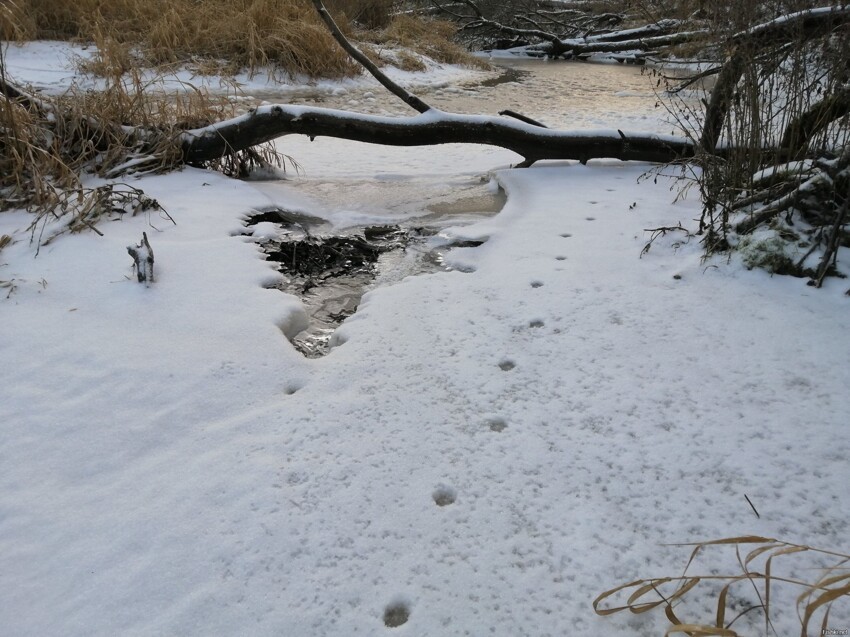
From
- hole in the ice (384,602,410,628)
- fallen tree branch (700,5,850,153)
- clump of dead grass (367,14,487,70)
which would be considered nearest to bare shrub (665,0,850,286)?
fallen tree branch (700,5,850,153)

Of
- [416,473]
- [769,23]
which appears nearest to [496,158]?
[769,23]

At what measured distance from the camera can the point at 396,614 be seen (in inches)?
40.0

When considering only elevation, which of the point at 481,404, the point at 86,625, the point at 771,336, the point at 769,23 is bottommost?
the point at 86,625

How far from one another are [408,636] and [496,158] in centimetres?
378

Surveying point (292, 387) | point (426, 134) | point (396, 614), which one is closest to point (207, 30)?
point (426, 134)

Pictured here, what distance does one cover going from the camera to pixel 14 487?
1.24 m

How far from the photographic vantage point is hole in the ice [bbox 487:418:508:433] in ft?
4.70

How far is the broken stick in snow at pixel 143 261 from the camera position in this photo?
1.99 metres

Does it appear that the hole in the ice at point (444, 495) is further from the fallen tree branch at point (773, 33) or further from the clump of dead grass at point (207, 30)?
the clump of dead grass at point (207, 30)

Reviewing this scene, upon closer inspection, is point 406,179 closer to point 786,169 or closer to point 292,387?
point 786,169

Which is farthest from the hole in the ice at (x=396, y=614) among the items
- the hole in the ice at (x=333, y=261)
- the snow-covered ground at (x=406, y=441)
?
the hole in the ice at (x=333, y=261)

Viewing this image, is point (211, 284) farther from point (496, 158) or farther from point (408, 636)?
point (496, 158)

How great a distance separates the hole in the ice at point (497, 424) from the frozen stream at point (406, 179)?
0.66m

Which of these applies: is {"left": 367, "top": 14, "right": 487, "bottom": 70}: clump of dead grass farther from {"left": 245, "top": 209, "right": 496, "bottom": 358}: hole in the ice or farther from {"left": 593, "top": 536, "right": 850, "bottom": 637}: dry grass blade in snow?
{"left": 593, "top": 536, "right": 850, "bottom": 637}: dry grass blade in snow
